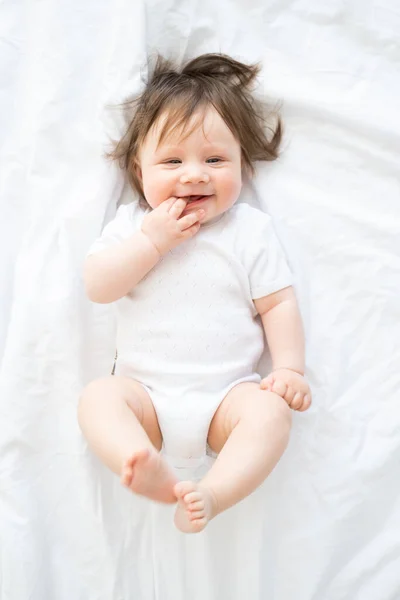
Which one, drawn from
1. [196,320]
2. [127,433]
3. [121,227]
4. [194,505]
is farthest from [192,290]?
[194,505]

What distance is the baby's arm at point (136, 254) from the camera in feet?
3.80

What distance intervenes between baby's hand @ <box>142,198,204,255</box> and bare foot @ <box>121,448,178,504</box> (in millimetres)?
353

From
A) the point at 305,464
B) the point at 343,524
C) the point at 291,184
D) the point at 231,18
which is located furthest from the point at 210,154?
the point at 343,524

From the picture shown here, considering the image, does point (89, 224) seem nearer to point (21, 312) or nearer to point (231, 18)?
point (21, 312)

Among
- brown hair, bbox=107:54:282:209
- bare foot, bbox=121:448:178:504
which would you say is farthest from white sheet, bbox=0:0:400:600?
bare foot, bbox=121:448:178:504

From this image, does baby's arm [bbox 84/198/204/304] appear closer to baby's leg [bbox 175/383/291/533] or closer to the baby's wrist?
the baby's wrist

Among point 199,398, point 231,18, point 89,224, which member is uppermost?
point 231,18

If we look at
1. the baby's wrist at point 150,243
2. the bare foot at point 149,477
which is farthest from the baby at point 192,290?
the bare foot at point 149,477

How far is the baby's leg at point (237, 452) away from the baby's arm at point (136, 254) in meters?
0.25

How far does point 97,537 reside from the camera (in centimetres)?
115

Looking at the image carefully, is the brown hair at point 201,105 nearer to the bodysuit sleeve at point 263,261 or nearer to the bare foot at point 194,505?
the bodysuit sleeve at point 263,261

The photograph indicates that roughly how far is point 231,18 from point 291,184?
334 mm

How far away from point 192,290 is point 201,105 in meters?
0.31

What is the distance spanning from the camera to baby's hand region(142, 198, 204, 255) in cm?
117
